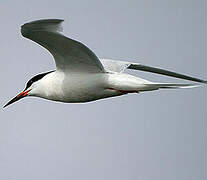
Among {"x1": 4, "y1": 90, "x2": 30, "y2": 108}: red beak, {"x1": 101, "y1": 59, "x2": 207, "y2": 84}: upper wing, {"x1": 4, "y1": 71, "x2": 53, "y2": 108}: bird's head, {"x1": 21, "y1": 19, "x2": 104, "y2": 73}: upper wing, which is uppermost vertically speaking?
{"x1": 21, "y1": 19, "x2": 104, "y2": 73}: upper wing

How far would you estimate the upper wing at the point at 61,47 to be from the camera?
699cm

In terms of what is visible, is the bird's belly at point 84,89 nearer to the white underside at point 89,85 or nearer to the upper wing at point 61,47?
the white underside at point 89,85

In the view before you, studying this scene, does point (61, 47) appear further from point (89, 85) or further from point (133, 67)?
point (133, 67)

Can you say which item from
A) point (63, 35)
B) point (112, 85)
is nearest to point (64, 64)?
point (112, 85)

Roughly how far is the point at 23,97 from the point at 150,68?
2264mm

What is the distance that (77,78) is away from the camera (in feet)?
27.2

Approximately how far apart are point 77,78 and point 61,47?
665mm

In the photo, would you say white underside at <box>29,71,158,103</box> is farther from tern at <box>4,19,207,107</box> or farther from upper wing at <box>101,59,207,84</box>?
upper wing at <box>101,59,207,84</box>

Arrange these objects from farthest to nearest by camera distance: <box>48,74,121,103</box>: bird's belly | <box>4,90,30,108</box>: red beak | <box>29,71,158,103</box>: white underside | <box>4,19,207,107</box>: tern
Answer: <box>4,90,30,108</box>: red beak → <box>48,74,121,103</box>: bird's belly → <box>29,71,158,103</box>: white underside → <box>4,19,207,107</box>: tern

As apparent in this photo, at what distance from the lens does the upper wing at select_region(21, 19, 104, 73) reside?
6.99 metres

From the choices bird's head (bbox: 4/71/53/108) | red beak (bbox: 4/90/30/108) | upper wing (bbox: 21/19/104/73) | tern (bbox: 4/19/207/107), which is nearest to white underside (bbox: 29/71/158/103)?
tern (bbox: 4/19/207/107)

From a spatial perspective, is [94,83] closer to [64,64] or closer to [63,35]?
[64,64]

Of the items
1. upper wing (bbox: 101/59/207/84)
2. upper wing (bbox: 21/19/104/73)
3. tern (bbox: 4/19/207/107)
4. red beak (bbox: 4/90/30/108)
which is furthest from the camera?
red beak (bbox: 4/90/30/108)

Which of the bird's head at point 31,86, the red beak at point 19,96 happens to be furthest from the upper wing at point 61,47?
the red beak at point 19,96
